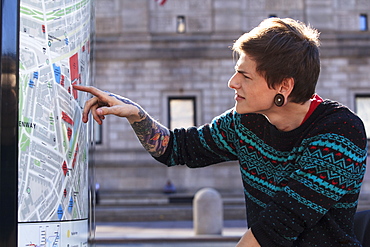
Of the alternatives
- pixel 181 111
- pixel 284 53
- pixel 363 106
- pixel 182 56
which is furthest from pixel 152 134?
pixel 363 106

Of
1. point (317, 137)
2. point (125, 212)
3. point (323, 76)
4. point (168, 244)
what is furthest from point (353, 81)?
point (317, 137)

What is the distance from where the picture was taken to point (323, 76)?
74.2ft

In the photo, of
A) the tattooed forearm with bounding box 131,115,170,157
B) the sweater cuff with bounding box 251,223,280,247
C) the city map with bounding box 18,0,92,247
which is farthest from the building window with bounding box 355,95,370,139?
the city map with bounding box 18,0,92,247

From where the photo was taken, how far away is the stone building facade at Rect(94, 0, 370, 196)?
73.4 feet

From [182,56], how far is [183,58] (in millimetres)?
89

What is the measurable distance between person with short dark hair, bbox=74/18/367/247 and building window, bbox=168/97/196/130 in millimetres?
20524

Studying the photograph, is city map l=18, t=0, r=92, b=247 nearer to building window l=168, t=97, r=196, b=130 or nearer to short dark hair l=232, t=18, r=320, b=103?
short dark hair l=232, t=18, r=320, b=103

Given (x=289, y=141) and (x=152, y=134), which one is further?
(x=152, y=134)

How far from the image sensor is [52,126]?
182cm

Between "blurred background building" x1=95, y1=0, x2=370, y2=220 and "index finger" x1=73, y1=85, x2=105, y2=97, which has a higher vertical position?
"blurred background building" x1=95, y1=0, x2=370, y2=220

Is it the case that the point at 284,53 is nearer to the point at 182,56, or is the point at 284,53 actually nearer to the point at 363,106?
the point at 182,56

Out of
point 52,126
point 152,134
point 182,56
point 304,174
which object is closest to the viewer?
point 52,126

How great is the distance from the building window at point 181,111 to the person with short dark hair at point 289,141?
20524 millimetres

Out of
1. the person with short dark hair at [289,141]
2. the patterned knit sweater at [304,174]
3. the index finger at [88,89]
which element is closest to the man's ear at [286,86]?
the person with short dark hair at [289,141]
